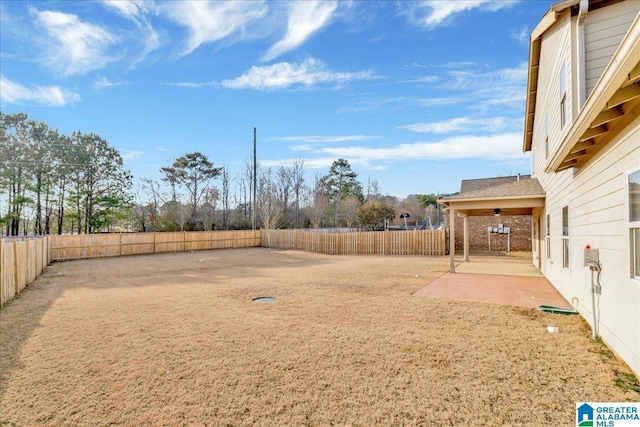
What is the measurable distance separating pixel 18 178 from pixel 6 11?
16.6 metres

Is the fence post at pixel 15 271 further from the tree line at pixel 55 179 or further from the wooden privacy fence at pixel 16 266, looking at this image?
the tree line at pixel 55 179

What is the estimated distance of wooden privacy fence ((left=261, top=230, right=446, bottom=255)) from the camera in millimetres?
15766

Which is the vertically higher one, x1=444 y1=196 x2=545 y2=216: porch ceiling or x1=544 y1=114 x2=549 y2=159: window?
x1=544 y1=114 x2=549 y2=159: window

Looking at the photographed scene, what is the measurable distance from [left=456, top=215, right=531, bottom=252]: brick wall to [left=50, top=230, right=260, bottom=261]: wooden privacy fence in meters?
13.5

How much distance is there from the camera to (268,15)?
986cm

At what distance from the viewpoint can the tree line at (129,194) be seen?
20.5 meters

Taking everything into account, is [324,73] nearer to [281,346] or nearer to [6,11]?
[6,11]

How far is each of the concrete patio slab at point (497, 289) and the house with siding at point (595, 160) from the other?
34cm

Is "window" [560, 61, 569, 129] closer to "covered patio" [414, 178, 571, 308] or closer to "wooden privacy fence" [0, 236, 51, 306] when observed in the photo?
"covered patio" [414, 178, 571, 308]

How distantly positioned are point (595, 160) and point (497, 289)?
3.89m

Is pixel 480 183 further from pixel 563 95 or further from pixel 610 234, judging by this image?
pixel 610 234

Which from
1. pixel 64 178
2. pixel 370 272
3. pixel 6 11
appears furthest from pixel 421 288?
pixel 64 178

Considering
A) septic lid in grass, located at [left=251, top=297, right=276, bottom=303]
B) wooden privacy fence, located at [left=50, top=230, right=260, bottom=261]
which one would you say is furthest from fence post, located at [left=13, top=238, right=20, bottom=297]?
wooden privacy fence, located at [left=50, top=230, right=260, bottom=261]

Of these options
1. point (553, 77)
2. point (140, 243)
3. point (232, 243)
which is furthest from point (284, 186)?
point (553, 77)
